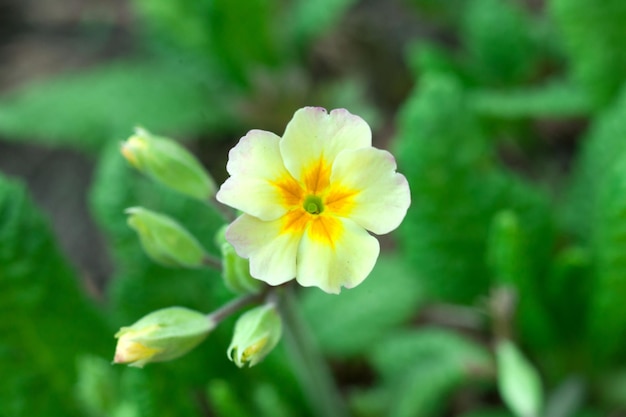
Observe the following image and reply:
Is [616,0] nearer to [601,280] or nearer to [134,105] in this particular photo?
[601,280]

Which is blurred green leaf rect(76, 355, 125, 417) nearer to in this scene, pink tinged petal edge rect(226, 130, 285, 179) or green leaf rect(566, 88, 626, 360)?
pink tinged petal edge rect(226, 130, 285, 179)

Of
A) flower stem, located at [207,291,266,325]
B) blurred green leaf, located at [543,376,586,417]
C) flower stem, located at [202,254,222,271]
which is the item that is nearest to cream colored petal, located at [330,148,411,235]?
flower stem, located at [207,291,266,325]

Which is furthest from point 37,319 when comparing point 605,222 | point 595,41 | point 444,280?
point 595,41

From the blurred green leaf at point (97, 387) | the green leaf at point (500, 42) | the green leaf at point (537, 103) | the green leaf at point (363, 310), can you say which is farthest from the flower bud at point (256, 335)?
the green leaf at point (500, 42)

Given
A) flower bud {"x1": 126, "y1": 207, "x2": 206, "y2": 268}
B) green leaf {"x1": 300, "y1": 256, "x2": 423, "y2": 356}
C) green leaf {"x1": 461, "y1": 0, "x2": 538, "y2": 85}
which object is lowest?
flower bud {"x1": 126, "y1": 207, "x2": 206, "y2": 268}

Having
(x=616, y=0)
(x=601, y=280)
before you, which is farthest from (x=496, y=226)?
(x=616, y=0)
